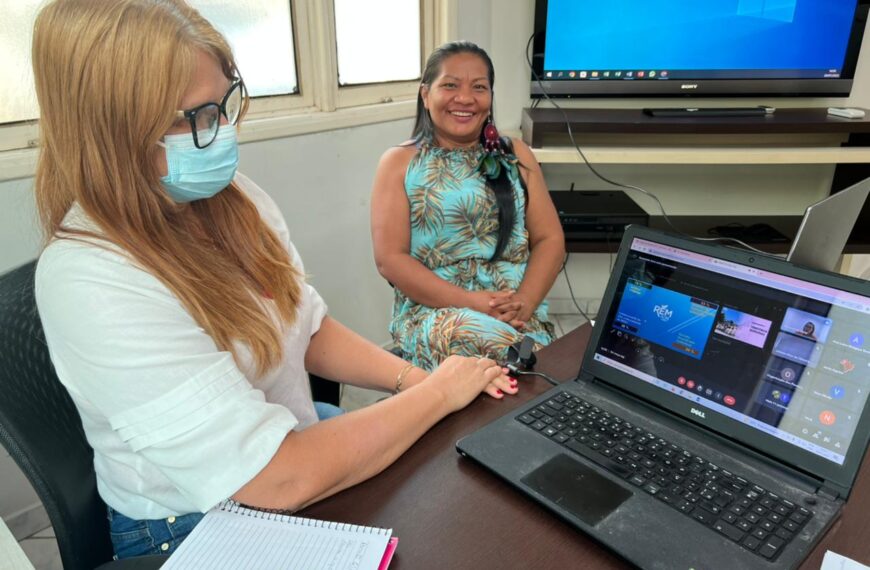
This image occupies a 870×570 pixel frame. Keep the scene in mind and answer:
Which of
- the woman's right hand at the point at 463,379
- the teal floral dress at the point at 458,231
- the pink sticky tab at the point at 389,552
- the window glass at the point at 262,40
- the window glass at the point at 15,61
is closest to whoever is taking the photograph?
the pink sticky tab at the point at 389,552

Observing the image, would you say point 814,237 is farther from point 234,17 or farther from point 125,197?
point 234,17

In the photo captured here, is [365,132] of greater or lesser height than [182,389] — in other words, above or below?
above

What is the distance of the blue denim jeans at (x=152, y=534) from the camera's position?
0.80m

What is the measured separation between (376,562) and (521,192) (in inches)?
52.9

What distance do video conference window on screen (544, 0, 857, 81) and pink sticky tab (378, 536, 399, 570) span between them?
82.3 inches

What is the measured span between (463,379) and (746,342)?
15.5 inches

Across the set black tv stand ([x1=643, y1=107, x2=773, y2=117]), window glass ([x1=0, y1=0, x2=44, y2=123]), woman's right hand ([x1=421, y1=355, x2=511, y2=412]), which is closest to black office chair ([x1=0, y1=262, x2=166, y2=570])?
woman's right hand ([x1=421, y1=355, x2=511, y2=412])

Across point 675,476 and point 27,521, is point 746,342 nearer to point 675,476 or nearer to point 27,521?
point 675,476

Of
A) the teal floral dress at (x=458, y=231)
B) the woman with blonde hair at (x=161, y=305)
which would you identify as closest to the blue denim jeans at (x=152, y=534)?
the woman with blonde hair at (x=161, y=305)

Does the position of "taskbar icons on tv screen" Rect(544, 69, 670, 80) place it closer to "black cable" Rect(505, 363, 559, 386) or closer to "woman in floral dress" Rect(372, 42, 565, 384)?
"woman in floral dress" Rect(372, 42, 565, 384)

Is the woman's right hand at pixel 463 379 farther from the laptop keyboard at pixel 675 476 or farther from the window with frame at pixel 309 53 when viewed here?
the window with frame at pixel 309 53

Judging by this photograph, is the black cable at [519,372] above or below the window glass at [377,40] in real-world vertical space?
below

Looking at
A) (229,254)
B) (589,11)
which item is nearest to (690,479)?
(229,254)

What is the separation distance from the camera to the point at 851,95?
2.46 meters
